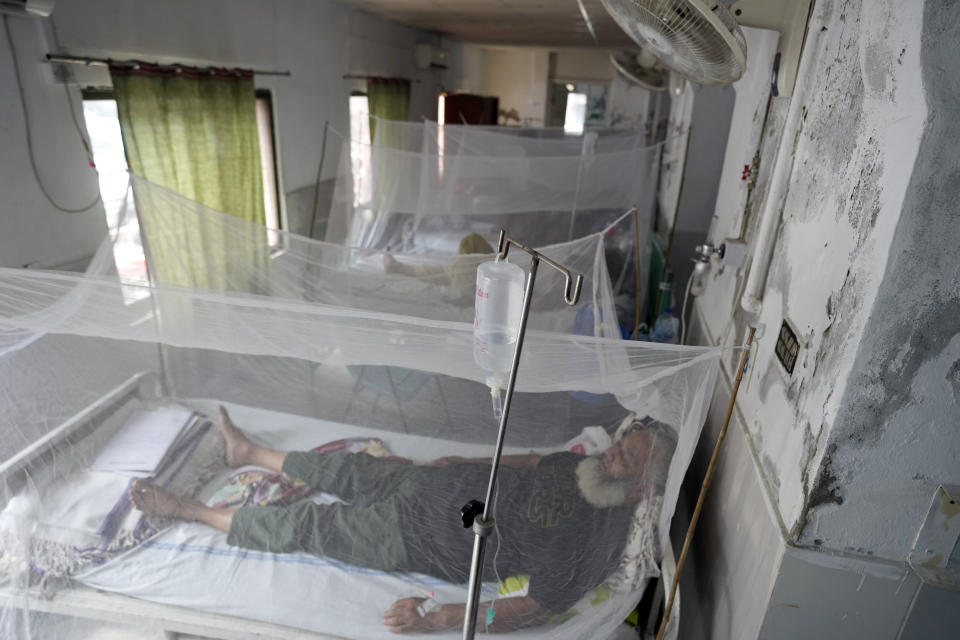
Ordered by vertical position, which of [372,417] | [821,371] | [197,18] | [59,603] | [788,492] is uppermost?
[197,18]

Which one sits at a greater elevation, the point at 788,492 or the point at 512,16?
the point at 512,16

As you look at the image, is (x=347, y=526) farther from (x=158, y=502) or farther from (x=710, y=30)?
(x=710, y=30)

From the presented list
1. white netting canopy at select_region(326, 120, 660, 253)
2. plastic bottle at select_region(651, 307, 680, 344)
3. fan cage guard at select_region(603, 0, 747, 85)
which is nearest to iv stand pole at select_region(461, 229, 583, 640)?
fan cage guard at select_region(603, 0, 747, 85)

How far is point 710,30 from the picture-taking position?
934 mm

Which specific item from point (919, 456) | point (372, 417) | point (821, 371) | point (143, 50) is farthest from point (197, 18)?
point (919, 456)

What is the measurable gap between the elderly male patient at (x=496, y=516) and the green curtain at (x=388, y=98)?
3.45 m

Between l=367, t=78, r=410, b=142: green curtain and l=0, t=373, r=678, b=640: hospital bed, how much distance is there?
3532 millimetres

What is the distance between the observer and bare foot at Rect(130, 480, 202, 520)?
4.95 feet

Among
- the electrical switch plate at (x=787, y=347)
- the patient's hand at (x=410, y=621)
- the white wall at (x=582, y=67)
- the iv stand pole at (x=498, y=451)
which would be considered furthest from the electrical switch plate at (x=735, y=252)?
the white wall at (x=582, y=67)

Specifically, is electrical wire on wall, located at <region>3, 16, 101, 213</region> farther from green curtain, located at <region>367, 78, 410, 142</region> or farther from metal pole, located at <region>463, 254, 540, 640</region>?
green curtain, located at <region>367, 78, 410, 142</region>

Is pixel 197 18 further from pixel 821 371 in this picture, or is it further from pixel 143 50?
pixel 821 371

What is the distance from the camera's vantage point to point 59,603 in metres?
1.41

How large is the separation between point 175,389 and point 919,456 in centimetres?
196

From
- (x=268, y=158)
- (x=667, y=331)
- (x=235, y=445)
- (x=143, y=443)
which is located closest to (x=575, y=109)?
(x=268, y=158)
